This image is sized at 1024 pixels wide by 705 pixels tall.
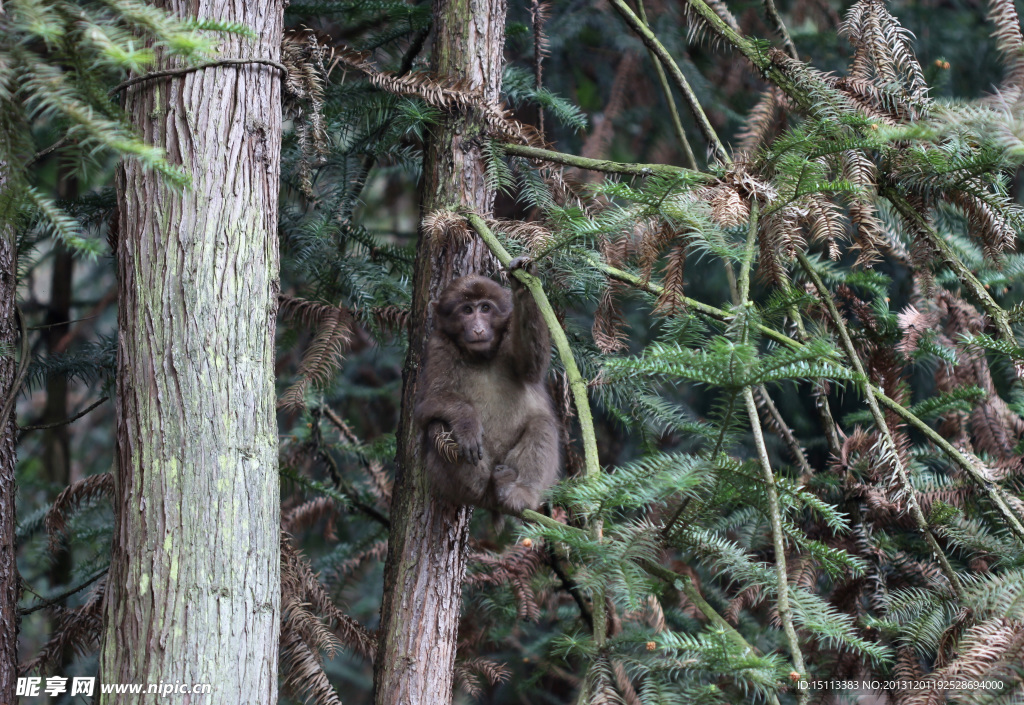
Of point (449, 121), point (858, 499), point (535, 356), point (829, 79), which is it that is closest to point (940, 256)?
point (829, 79)

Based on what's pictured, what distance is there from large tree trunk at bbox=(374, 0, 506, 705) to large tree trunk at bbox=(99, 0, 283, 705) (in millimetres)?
821

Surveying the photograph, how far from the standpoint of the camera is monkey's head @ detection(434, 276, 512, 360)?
358 cm

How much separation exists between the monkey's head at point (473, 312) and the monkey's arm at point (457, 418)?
279 millimetres

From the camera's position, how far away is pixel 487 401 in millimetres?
3865

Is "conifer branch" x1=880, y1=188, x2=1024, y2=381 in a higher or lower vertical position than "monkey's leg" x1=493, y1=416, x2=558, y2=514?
higher

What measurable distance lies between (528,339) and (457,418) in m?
0.48

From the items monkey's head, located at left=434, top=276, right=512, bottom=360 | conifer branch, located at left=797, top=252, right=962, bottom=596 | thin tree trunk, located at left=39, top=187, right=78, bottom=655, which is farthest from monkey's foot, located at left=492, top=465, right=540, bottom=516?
thin tree trunk, located at left=39, top=187, right=78, bottom=655

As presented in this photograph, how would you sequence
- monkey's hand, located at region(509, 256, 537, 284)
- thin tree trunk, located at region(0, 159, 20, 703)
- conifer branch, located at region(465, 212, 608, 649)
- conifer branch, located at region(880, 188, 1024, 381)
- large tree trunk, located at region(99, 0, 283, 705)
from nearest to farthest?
conifer branch, located at region(465, 212, 608, 649), large tree trunk, located at region(99, 0, 283, 705), conifer branch, located at region(880, 188, 1024, 381), monkey's hand, located at region(509, 256, 537, 284), thin tree trunk, located at region(0, 159, 20, 703)

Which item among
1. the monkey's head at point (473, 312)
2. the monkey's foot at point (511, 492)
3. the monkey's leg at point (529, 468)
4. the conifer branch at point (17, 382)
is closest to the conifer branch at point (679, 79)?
the monkey's head at point (473, 312)

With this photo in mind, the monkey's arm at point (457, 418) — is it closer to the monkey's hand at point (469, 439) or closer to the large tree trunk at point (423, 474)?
the monkey's hand at point (469, 439)

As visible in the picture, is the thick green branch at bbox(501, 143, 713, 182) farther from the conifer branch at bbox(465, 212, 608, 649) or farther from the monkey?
the monkey

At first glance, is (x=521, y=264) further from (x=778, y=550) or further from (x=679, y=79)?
(x=778, y=550)

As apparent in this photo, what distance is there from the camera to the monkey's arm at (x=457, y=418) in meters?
3.46

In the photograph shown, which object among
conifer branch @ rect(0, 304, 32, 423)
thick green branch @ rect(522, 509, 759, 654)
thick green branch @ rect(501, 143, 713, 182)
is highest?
thick green branch @ rect(501, 143, 713, 182)
